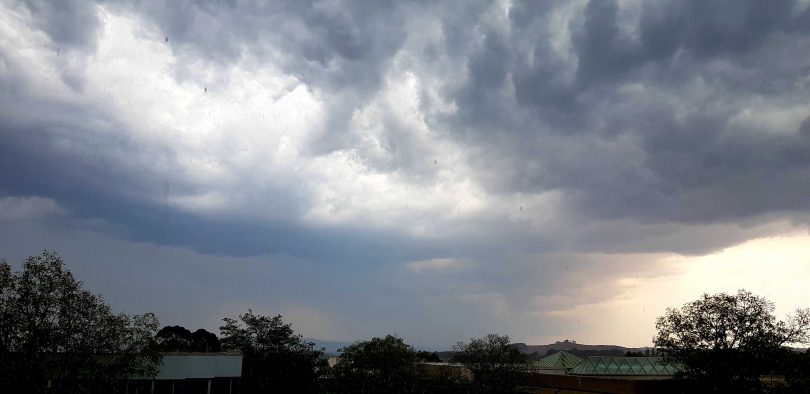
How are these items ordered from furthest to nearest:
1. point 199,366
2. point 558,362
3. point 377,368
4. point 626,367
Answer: point 558,362
point 626,367
point 377,368
point 199,366

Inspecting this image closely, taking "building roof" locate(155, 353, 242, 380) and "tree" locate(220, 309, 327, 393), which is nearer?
"building roof" locate(155, 353, 242, 380)

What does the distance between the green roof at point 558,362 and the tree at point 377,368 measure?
3487cm

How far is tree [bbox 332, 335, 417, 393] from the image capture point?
5466 cm

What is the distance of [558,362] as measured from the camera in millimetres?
91688

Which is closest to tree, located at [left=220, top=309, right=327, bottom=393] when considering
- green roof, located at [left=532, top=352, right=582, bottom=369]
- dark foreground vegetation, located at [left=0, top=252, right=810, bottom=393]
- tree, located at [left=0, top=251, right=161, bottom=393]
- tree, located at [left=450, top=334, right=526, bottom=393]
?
dark foreground vegetation, located at [left=0, top=252, right=810, bottom=393]

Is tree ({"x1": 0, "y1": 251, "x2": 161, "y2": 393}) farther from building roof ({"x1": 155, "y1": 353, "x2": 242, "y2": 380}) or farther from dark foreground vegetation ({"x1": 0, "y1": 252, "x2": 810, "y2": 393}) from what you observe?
building roof ({"x1": 155, "y1": 353, "x2": 242, "y2": 380})

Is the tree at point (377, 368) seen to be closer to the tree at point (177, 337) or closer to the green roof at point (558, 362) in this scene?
the green roof at point (558, 362)

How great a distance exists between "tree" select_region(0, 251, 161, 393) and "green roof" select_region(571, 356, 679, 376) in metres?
60.7

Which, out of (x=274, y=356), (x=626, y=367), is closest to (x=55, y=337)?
(x=274, y=356)

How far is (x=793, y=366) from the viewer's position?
150 feet

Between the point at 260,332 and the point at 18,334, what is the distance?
1495 inches

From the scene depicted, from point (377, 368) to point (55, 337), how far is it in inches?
1456

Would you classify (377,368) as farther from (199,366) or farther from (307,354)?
(199,366)

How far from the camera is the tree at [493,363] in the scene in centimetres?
5016
